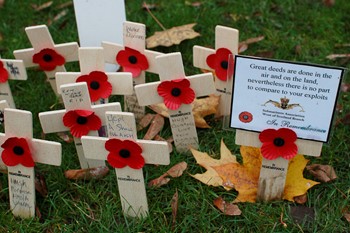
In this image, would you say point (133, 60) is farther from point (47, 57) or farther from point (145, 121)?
point (47, 57)

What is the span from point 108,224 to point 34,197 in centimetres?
29

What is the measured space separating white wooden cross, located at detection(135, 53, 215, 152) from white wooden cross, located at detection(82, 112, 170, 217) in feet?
1.19

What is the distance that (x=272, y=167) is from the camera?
1.92 metres

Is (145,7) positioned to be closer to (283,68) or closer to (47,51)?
(47,51)

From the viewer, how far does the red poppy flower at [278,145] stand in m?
1.85

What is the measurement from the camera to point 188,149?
7.43 feet

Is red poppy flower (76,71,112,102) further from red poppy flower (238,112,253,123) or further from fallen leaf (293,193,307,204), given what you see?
fallen leaf (293,193,307,204)

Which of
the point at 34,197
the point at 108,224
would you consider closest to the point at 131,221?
the point at 108,224

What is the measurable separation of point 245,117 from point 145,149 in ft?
1.25

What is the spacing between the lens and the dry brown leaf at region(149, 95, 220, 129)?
2381 millimetres

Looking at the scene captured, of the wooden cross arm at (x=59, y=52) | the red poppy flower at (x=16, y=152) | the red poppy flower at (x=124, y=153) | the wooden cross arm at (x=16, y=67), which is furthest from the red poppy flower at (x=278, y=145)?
the wooden cross arm at (x=16, y=67)

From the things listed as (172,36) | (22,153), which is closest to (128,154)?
(22,153)

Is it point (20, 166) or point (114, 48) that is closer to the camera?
point (20, 166)

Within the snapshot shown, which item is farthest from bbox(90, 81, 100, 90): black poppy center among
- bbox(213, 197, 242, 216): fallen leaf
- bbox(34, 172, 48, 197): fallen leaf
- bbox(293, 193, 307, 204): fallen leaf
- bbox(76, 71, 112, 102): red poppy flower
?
bbox(293, 193, 307, 204): fallen leaf
